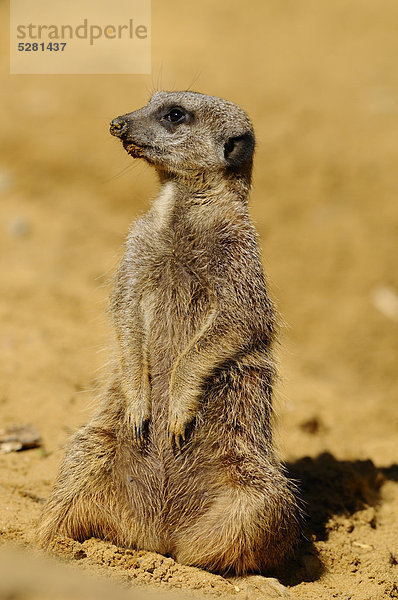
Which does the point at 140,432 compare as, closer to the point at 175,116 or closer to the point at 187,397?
the point at 187,397

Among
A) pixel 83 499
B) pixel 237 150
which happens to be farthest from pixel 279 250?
pixel 83 499

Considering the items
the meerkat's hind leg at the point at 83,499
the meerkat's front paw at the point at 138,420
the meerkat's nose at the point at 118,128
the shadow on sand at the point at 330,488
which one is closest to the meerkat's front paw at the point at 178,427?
the meerkat's front paw at the point at 138,420

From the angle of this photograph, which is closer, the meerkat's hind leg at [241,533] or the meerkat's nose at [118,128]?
the meerkat's hind leg at [241,533]

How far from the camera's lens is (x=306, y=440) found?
4711 millimetres

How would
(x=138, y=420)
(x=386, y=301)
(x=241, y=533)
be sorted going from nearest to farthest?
(x=241, y=533)
(x=138, y=420)
(x=386, y=301)

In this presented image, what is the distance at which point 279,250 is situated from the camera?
7430 millimetres

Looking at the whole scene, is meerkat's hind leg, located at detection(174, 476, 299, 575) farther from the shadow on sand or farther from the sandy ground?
the shadow on sand

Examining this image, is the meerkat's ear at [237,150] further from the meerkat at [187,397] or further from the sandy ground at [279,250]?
the sandy ground at [279,250]

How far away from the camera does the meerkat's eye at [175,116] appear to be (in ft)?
11.5

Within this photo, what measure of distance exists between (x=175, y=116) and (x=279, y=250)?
13.3 ft

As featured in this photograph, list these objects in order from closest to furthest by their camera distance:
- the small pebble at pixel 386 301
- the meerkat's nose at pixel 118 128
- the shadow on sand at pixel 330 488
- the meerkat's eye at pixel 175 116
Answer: the meerkat's nose at pixel 118 128 → the meerkat's eye at pixel 175 116 → the shadow on sand at pixel 330 488 → the small pebble at pixel 386 301

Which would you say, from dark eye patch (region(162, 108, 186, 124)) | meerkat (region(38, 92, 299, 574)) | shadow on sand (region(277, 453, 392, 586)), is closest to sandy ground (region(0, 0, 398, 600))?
shadow on sand (region(277, 453, 392, 586))

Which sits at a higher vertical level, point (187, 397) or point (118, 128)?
point (118, 128)

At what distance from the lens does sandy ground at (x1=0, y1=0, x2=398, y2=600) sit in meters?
3.53
